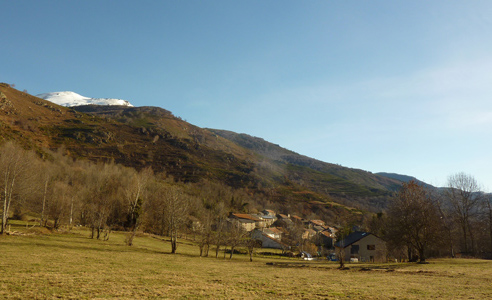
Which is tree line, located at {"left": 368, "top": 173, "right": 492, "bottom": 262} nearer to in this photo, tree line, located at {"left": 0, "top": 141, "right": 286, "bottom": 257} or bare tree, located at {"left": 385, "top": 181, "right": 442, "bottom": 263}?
bare tree, located at {"left": 385, "top": 181, "right": 442, "bottom": 263}

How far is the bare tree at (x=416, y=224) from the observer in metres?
41.5

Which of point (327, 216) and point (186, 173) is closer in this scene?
point (327, 216)

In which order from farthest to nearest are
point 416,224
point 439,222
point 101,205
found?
point 101,205, point 439,222, point 416,224

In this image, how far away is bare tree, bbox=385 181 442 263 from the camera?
136 ft

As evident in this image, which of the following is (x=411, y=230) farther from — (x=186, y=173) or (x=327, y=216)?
(x=186, y=173)

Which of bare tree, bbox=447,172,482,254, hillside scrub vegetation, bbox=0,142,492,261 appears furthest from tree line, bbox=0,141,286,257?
bare tree, bbox=447,172,482,254

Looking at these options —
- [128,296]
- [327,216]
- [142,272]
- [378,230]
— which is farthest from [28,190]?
[327,216]

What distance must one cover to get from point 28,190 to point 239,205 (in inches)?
4509

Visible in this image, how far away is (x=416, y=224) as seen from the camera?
41.8m

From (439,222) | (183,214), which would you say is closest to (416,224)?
(439,222)

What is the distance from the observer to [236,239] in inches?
1795

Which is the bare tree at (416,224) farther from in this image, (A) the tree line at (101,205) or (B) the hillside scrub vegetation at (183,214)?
(A) the tree line at (101,205)

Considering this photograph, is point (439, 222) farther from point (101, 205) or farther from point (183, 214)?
point (101, 205)

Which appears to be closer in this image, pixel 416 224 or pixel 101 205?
pixel 416 224
